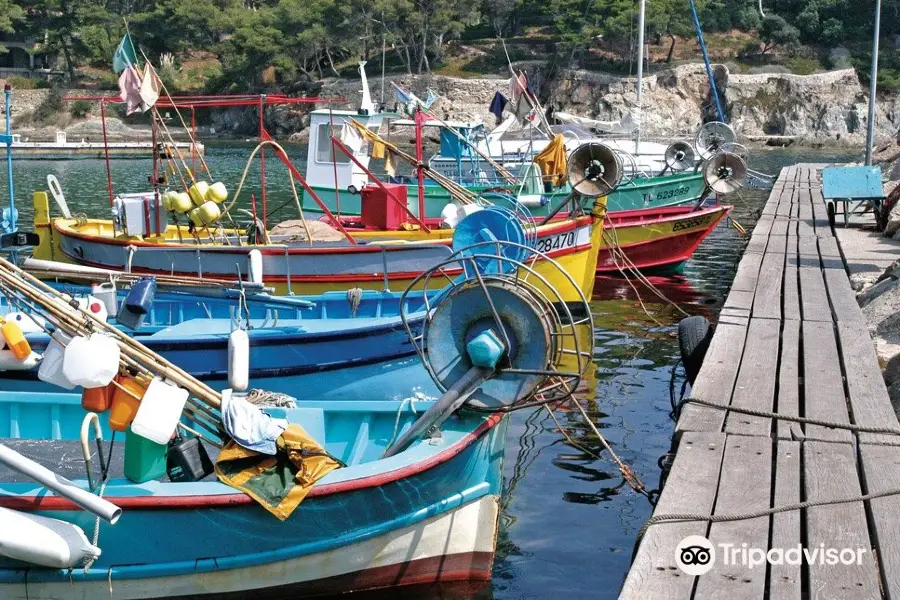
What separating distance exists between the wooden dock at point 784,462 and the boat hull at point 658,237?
9.38 m

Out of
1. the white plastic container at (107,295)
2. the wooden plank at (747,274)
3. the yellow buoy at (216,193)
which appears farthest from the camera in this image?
the yellow buoy at (216,193)

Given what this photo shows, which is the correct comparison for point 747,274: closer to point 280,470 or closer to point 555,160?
point 280,470

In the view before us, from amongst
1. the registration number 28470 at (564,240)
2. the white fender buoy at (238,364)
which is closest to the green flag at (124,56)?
the registration number 28470 at (564,240)

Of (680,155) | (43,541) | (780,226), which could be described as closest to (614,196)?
(680,155)

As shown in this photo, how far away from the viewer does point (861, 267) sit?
12750mm

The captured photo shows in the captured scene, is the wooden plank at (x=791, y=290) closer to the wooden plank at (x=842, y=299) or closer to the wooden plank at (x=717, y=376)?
the wooden plank at (x=842, y=299)

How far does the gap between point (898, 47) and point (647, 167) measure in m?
55.8

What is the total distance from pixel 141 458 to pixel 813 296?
706 cm

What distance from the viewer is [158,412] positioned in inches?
230

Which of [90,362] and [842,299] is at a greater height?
[90,362]

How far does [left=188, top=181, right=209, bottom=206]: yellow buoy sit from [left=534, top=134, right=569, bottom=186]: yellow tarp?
23.7ft

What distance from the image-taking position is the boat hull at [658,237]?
62.7ft

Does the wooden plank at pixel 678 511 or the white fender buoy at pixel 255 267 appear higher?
the white fender buoy at pixel 255 267

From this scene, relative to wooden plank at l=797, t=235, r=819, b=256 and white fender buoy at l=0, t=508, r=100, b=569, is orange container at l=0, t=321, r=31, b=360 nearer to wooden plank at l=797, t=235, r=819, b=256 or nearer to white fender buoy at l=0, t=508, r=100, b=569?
white fender buoy at l=0, t=508, r=100, b=569
